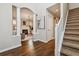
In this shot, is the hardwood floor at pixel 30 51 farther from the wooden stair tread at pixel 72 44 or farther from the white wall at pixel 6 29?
the wooden stair tread at pixel 72 44

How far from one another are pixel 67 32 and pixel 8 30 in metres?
2.61

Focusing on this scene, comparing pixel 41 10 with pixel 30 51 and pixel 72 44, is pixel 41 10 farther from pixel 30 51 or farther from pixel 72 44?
pixel 72 44

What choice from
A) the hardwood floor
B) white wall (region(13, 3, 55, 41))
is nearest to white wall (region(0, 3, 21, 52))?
the hardwood floor

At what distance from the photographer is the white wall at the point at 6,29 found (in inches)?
167

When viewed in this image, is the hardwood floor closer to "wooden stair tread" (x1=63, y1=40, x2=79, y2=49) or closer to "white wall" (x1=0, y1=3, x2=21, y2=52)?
"white wall" (x1=0, y1=3, x2=21, y2=52)

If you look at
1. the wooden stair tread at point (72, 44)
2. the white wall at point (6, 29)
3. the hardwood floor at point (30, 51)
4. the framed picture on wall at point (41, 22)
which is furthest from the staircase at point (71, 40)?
the white wall at point (6, 29)

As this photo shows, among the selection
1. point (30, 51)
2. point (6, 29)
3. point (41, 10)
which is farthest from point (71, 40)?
point (41, 10)

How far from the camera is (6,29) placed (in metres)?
4.48

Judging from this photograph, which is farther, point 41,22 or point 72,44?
point 41,22

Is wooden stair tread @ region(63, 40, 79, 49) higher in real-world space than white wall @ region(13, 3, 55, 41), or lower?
lower

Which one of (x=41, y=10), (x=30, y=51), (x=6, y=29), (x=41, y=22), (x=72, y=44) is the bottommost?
(x=30, y=51)

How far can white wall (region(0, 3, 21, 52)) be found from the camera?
4.25m

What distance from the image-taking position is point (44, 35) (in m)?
6.89

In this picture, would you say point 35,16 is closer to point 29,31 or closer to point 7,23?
point 7,23
